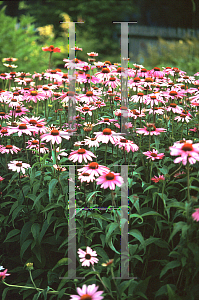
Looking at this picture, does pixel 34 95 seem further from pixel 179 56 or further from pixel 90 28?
pixel 90 28

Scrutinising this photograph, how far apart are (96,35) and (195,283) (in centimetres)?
1139

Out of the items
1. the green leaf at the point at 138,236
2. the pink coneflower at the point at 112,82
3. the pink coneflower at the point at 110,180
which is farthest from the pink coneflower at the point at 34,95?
the green leaf at the point at 138,236

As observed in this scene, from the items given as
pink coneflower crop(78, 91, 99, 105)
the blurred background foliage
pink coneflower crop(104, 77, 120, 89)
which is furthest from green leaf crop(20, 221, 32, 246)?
the blurred background foliage

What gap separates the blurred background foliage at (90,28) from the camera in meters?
6.10

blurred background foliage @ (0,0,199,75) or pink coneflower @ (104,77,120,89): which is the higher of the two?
blurred background foliage @ (0,0,199,75)

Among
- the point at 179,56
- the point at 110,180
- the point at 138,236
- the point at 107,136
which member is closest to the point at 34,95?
the point at 107,136

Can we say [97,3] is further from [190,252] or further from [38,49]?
[190,252]

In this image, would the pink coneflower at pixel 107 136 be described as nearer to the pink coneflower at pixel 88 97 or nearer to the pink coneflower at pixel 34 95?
the pink coneflower at pixel 88 97

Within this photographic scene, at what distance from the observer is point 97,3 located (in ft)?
37.6

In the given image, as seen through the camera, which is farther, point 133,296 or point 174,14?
point 174,14

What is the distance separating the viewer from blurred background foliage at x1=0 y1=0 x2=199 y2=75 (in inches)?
240

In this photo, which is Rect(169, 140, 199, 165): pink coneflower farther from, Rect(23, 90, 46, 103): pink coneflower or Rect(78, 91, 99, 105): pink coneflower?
Rect(23, 90, 46, 103): pink coneflower

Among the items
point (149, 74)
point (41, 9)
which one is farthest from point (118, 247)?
point (41, 9)
